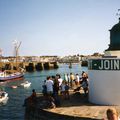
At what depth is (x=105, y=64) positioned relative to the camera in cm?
1723

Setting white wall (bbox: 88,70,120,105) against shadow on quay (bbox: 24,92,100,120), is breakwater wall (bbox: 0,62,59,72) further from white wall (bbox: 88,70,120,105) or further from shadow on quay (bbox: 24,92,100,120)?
white wall (bbox: 88,70,120,105)

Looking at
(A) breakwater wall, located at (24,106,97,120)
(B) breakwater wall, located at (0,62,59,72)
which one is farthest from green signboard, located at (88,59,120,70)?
(B) breakwater wall, located at (0,62,59,72)

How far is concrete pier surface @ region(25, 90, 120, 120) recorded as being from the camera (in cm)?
1418

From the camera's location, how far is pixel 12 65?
464 ft

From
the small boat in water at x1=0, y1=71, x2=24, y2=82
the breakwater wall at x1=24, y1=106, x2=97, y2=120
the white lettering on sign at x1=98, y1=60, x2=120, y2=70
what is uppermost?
the white lettering on sign at x1=98, y1=60, x2=120, y2=70

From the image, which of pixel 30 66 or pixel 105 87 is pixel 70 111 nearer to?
pixel 105 87

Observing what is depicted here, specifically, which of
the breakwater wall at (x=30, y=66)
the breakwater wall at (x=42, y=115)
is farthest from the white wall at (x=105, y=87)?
the breakwater wall at (x=30, y=66)

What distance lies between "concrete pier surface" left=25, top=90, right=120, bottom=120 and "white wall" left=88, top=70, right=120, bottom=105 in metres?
0.65

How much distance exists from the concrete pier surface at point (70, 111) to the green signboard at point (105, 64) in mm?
2055

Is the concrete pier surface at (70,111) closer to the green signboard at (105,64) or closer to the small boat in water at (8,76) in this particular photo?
the green signboard at (105,64)

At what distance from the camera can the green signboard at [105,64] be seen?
16969mm

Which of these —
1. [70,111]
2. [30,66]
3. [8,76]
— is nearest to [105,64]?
[70,111]

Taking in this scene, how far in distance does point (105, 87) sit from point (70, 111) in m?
2.92

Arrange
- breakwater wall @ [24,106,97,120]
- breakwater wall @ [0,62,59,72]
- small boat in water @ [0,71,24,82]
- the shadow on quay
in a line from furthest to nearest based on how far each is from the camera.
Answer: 1. breakwater wall @ [0,62,59,72]
2. small boat in water @ [0,71,24,82]
3. the shadow on quay
4. breakwater wall @ [24,106,97,120]
